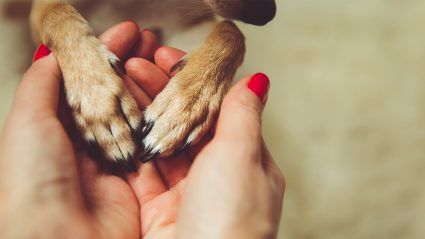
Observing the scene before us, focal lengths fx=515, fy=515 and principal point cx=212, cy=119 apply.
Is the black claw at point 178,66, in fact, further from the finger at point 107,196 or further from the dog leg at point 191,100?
the finger at point 107,196

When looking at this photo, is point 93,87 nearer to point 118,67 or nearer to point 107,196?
point 118,67

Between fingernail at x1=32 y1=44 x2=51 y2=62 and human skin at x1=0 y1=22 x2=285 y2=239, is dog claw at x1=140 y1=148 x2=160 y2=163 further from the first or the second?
fingernail at x1=32 y1=44 x2=51 y2=62

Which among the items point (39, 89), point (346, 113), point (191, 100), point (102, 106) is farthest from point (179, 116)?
point (346, 113)

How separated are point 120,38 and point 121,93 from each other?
236mm

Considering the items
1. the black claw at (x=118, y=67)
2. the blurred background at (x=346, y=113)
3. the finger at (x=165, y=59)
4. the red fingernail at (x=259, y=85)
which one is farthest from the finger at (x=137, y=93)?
the blurred background at (x=346, y=113)

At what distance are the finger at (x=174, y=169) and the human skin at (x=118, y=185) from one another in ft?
0.09

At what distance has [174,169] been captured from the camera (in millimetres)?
1180

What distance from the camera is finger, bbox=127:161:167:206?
44.6 inches

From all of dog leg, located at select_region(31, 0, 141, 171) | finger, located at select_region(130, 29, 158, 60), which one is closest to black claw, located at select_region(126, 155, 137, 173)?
dog leg, located at select_region(31, 0, 141, 171)

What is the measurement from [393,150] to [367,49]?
1.30 feet

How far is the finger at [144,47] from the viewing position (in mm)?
1408

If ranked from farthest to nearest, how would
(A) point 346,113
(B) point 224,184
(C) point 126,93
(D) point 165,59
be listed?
(A) point 346,113
(D) point 165,59
(C) point 126,93
(B) point 224,184

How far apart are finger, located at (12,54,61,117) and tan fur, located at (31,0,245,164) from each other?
0.15 feet

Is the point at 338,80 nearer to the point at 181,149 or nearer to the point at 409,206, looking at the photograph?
the point at 409,206
